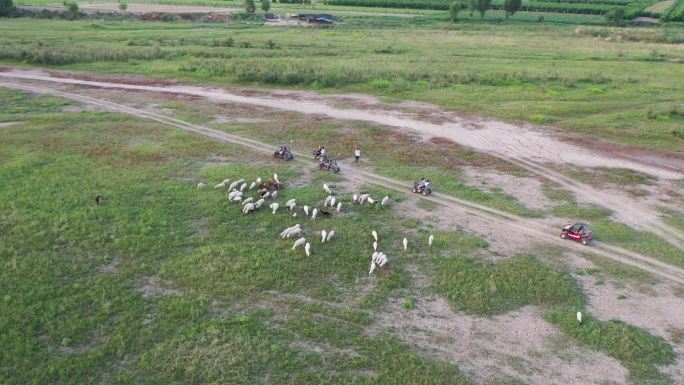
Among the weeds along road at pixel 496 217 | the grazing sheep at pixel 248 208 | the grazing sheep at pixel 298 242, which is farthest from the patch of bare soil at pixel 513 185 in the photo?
the grazing sheep at pixel 248 208

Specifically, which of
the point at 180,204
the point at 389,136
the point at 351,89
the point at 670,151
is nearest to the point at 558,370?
the point at 180,204

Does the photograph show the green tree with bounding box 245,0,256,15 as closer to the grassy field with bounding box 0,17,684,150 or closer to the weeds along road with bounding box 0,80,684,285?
the grassy field with bounding box 0,17,684,150

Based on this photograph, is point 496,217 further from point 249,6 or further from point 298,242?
point 249,6

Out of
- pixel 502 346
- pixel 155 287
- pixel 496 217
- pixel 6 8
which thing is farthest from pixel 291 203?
pixel 6 8

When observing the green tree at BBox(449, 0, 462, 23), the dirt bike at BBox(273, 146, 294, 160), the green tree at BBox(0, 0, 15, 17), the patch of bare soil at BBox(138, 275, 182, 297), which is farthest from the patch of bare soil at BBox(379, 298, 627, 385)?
the green tree at BBox(0, 0, 15, 17)

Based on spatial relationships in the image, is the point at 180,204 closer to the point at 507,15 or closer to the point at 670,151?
the point at 670,151
